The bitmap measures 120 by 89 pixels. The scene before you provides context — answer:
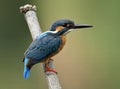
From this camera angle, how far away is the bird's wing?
304 centimetres

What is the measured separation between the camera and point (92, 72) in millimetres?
5309

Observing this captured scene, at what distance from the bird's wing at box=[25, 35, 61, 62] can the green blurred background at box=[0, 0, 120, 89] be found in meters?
1.87

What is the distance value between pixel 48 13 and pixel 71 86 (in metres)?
1.02

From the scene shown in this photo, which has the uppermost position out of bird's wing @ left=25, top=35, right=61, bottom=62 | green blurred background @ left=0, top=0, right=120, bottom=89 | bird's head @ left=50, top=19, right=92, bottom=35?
bird's head @ left=50, top=19, right=92, bottom=35

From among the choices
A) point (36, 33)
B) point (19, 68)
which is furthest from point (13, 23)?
point (36, 33)

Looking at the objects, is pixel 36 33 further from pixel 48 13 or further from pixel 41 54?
pixel 48 13

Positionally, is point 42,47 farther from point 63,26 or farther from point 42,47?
point 63,26

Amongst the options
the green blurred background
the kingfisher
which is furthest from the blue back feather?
the green blurred background

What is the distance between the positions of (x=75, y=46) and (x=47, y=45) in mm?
2575

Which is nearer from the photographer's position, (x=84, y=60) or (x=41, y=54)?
(x=41, y=54)

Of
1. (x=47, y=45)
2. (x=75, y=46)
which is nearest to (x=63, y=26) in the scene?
(x=47, y=45)

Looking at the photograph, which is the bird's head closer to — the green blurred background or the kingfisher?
the kingfisher

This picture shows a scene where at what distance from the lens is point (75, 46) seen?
18.6ft

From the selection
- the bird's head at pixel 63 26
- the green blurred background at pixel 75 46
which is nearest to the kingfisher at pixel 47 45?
the bird's head at pixel 63 26
